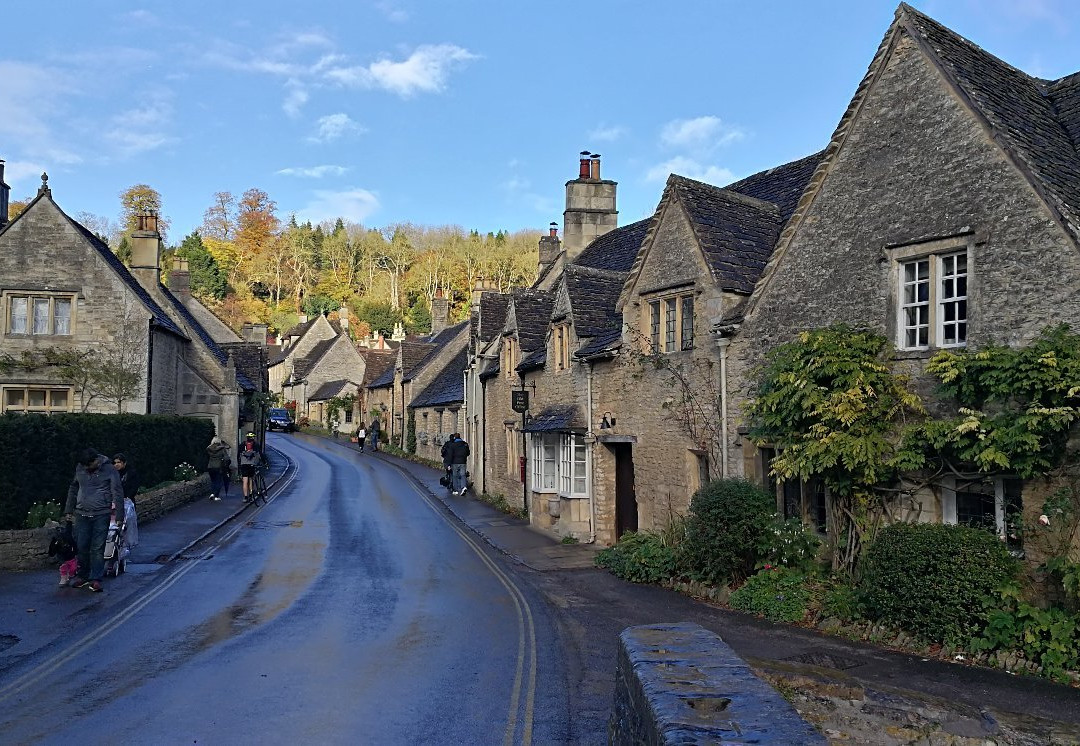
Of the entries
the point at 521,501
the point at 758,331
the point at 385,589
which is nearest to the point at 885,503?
the point at 758,331

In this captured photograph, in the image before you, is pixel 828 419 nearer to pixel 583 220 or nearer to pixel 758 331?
pixel 758 331

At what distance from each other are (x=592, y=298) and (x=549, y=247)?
49.0ft

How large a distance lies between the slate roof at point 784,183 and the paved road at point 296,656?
31.0 feet

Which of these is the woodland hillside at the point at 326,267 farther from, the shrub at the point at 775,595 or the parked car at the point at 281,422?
the shrub at the point at 775,595

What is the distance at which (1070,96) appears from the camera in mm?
13453

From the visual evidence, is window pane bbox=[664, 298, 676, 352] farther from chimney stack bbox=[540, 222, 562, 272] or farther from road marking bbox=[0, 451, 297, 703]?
chimney stack bbox=[540, 222, 562, 272]

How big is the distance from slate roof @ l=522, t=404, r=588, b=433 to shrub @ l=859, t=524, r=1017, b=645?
1023cm

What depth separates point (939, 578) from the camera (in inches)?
388

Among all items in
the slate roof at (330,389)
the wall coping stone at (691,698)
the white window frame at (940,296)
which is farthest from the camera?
A: the slate roof at (330,389)

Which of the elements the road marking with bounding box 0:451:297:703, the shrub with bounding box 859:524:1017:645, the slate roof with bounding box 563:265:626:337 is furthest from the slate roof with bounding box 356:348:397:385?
the shrub with bounding box 859:524:1017:645

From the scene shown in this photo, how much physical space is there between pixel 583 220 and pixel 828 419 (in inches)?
837

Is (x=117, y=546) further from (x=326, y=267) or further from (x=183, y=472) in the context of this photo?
(x=326, y=267)

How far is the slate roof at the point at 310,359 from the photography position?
85312mm

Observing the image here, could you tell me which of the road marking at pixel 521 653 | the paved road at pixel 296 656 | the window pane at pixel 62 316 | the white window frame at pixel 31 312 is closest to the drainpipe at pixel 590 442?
the road marking at pixel 521 653
